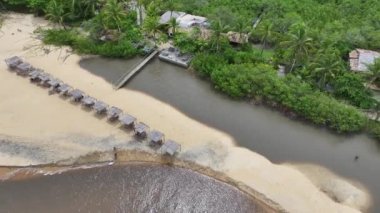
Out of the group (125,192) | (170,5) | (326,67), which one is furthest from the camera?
(170,5)

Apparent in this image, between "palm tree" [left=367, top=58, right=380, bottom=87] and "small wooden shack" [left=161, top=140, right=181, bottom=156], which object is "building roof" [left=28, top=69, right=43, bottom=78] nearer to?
"small wooden shack" [left=161, top=140, right=181, bottom=156]

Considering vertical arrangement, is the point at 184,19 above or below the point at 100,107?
above

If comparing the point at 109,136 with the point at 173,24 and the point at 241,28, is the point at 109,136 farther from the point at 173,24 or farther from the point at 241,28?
the point at 241,28

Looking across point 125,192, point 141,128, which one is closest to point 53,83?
point 141,128

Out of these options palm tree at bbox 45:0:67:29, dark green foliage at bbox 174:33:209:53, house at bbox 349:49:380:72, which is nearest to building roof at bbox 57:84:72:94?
palm tree at bbox 45:0:67:29

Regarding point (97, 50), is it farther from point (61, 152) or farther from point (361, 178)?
point (361, 178)

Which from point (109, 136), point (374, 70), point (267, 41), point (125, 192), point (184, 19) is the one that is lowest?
point (125, 192)

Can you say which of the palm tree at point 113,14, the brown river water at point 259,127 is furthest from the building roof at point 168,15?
Result: the brown river water at point 259,127
